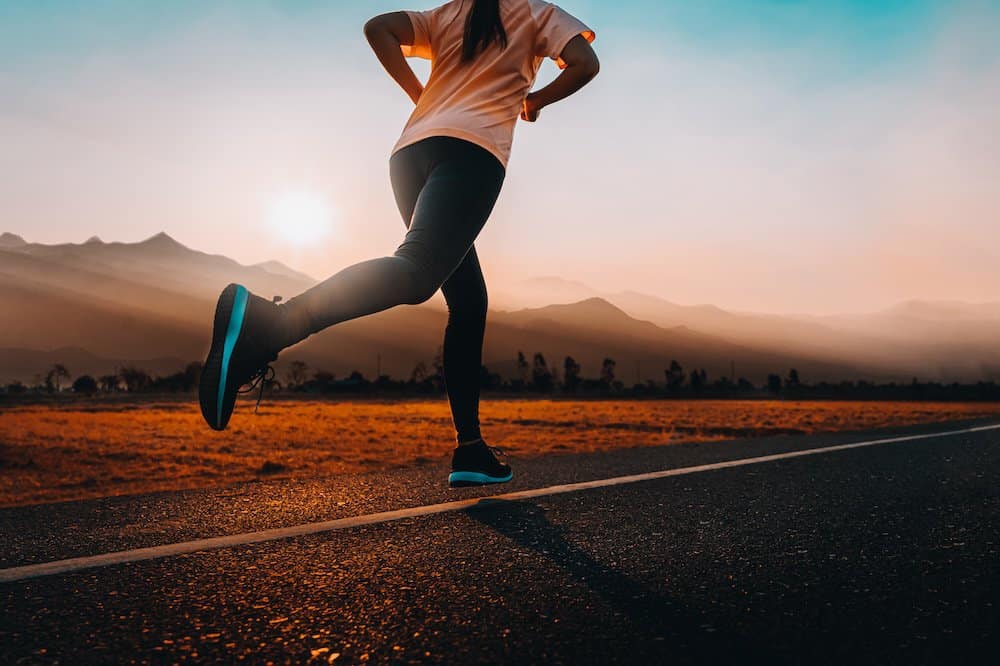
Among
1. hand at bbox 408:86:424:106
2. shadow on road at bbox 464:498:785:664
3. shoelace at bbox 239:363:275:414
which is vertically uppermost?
hand at bbox 408:86:424:106

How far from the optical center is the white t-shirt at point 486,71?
2.95 m

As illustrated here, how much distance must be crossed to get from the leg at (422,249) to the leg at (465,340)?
0.46 meters

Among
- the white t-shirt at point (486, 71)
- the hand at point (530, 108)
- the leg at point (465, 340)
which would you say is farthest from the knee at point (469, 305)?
the hand at point (530, 108)

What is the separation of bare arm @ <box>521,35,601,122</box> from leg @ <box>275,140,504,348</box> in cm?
42

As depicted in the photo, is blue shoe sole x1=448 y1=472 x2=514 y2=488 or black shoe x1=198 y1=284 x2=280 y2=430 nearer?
black shoe x1=198 y1=284 x2=280 y2=430

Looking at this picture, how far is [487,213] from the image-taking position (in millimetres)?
2922

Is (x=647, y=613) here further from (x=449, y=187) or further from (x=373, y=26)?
(x=373, y=26)

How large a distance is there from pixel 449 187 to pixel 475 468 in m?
1.21

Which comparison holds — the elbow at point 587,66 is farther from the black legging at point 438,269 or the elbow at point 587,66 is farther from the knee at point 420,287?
the knee at point 420,287

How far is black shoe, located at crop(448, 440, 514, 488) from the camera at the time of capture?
10.8 feet

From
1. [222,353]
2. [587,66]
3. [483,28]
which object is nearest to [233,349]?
[222,353]

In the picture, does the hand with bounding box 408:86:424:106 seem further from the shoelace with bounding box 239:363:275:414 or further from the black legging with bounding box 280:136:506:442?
the shoelace with bounding box 239:363:275:414

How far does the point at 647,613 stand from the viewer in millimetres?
1648

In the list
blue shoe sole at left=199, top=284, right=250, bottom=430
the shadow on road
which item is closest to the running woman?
blue shoe sole at left=199, top=284, right=250, bottom=430
